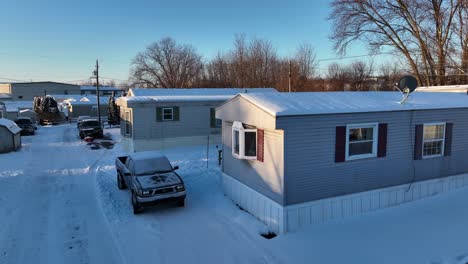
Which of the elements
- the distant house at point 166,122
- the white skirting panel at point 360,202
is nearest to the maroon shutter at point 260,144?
the white skirting panel at point 360,202

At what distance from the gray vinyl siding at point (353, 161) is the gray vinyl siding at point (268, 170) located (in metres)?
0.20

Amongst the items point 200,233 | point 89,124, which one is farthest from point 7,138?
point 200,233

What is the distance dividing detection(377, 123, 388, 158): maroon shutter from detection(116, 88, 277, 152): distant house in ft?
41.1

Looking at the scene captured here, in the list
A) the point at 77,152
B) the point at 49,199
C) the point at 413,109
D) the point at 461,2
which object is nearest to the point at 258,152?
the point at 413,109

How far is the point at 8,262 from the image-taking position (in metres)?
6.97

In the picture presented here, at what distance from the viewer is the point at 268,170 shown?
8.62 metres

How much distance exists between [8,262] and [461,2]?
111ft

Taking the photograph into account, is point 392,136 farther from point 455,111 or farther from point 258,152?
point 258,152

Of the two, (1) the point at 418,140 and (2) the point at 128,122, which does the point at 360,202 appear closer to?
(1) the point at 418,140

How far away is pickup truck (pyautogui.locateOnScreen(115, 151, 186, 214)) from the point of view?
9422 mm

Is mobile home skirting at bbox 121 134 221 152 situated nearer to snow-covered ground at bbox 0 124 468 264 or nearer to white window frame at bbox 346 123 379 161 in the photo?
snow-covered ground at bbox 0 124 468 264

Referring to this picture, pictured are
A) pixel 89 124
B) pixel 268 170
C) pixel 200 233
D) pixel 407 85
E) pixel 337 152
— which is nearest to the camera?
pixel 200 233

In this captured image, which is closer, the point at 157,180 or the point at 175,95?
the point at 157,180

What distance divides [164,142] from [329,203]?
13.4m
